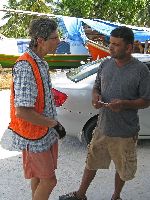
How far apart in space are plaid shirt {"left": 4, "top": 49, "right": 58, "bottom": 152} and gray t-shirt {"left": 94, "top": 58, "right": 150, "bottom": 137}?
0.73 m

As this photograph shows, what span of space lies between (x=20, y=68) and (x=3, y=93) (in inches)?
311

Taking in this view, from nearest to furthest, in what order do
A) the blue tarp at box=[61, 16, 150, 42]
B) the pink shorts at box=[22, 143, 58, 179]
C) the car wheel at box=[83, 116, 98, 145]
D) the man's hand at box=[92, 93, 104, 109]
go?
the pink shorts at box=[22, 143, 58, 179] → the man's hand at box=[92, 93, 104, 109] → the car wheel at box=[83, 116, 98, 145] → the blue tarp at box=[61, 16, 150, 42]

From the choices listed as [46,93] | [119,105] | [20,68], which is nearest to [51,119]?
[46,93]

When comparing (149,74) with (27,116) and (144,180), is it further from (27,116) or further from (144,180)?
(144,180)

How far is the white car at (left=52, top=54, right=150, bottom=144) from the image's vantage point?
18.3 ft

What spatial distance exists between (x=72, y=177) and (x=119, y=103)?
6.00ft

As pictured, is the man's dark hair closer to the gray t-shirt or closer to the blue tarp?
the gray t-shirt

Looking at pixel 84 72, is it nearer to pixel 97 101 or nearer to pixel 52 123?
pixel 97 101

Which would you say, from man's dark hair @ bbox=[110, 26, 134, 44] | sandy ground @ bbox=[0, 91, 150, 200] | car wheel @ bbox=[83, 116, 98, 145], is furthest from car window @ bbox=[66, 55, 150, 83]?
man's dark hair @ bbox=[110, 26, 134, 44]

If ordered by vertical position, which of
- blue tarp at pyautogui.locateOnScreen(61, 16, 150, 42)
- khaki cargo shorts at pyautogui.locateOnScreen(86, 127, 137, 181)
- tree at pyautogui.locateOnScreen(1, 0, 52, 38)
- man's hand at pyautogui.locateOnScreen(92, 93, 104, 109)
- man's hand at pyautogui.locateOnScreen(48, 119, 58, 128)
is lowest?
tree at pyautogui.locateOnScreen(1, 0, 52, 38)

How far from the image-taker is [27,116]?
8.87 ft

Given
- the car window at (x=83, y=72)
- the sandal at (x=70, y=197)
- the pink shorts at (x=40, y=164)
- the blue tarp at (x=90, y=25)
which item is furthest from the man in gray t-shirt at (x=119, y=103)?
the blue tarp at (x=90, y=25)

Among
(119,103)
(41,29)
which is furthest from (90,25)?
(41,29)

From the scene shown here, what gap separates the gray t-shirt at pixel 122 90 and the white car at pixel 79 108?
1.82m
